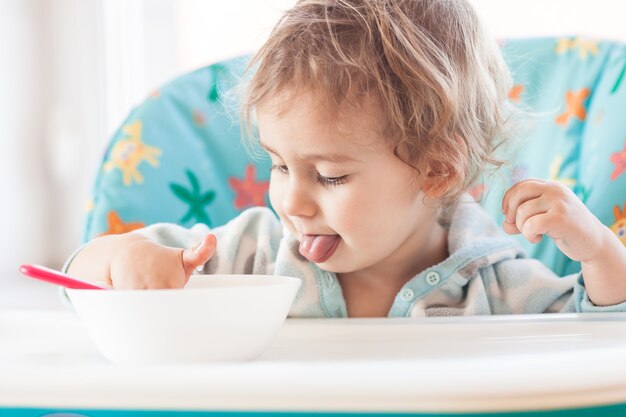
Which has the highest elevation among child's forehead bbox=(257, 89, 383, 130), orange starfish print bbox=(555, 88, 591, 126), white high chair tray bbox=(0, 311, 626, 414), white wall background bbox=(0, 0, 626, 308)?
child's forehead bbox=(257, 89, 383, 130)

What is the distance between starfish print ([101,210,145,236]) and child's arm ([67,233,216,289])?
21cm

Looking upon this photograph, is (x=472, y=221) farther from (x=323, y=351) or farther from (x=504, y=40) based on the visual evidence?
(x=323, y=351)

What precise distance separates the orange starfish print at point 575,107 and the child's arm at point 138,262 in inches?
24.5

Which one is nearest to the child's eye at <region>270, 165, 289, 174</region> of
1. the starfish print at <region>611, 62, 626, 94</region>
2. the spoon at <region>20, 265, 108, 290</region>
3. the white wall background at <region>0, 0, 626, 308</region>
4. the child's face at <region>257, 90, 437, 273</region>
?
the child's face at <region>257, 90, 437, 273</region>

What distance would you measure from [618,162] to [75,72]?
4.11 feet

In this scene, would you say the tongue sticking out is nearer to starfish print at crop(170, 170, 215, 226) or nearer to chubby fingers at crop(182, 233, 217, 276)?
chubby fingers at crop(182, 233, 217, 276)

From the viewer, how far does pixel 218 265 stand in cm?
106

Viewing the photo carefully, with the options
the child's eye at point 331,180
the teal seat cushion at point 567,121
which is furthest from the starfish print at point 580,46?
the child's eye at point 331,180

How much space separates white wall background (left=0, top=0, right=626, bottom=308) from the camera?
1.77 m

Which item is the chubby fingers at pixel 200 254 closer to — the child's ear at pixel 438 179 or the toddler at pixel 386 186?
the toddler at pixel 386 186

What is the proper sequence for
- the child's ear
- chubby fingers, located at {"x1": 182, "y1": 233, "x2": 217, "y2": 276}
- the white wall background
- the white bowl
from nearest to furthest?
the white bowl, chubby fingers, located at {"x1": 182, "y1": 233, "x2": 217, "y2": 276}, the child's ear, the white wall background

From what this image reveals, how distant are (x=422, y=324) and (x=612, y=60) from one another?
24.9 inches

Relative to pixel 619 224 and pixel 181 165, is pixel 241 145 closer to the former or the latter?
pixel 181 165

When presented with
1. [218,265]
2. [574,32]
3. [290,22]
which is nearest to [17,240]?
[218,265]
